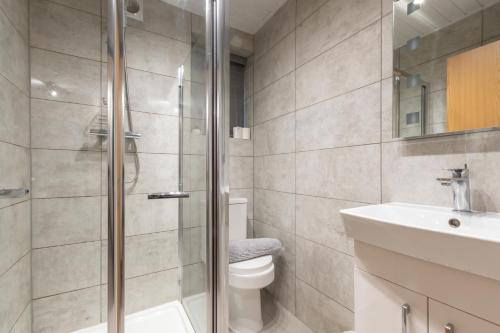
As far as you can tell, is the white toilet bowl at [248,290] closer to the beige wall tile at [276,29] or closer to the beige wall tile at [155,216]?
the beige wall tile at [155,216]

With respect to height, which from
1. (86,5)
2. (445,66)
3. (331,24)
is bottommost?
(445,66)

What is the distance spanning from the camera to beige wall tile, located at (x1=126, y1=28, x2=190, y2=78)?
1.23m

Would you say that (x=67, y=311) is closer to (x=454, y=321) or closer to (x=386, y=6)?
(x=454, y=321)

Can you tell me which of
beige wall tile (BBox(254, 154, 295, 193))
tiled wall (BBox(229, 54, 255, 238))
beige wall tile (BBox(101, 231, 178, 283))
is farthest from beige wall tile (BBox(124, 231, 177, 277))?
beige wall tile (BBox(254, 154, 295, 193))

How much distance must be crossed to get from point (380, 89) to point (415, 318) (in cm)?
95

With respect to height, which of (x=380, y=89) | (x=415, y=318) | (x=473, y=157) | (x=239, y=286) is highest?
(x=380, y=89)

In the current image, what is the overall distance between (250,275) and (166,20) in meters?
1.62

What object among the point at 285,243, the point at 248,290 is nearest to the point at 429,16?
the point at 285,243

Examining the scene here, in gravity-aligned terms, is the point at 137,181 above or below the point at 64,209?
above

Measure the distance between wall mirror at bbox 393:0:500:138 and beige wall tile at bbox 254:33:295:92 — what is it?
78cm

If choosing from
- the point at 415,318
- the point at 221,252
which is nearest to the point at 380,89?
the point at 415,318

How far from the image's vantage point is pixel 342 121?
50.3 inches

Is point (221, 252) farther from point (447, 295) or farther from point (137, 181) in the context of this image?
point (447, 295)

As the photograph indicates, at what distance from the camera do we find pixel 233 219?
187cm
